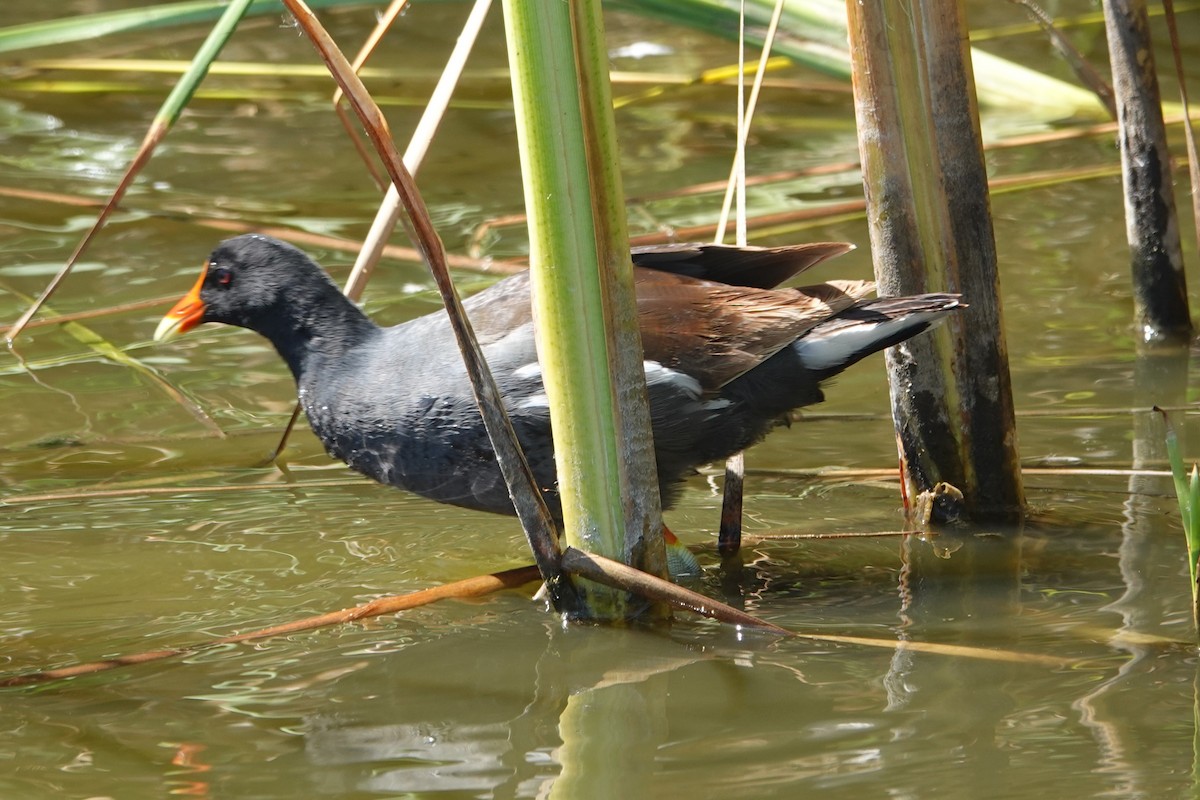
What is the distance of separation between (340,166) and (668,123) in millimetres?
1351

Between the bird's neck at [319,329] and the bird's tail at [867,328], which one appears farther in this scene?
the bird's neck at [319,329]

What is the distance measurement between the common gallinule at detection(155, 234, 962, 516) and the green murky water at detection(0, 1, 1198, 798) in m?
0.23

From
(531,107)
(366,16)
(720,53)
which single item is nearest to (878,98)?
(531,107)

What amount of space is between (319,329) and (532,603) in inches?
30.4

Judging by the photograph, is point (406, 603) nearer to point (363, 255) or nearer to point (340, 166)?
point (363, 255)

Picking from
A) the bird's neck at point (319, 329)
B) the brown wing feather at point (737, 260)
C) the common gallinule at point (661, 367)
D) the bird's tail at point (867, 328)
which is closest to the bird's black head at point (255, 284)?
the bird's neck at point (319, 329)

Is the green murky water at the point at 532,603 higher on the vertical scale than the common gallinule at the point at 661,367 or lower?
lower

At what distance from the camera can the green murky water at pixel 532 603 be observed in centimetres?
195

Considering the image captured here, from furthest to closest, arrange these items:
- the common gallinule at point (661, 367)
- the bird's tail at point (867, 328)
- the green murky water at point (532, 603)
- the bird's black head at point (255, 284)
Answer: the bird's black head at point (255, 284) → the common gallinule at point (661, 367) → the bird's tail at point (867, 328) → the green murky water at point (532, 603)

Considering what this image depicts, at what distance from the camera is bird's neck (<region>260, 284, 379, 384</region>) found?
296 cm

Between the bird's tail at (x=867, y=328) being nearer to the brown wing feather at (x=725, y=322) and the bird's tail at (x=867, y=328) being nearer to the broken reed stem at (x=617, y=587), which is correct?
the brown wing feather at (x=725, y=322)

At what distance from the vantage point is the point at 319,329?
301 centimetres

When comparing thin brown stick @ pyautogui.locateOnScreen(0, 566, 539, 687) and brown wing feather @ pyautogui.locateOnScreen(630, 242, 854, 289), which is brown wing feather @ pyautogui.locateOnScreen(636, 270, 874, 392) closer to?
brown wing feather @ pyautogui.locateOnScreen(630, 242, 854, 289)

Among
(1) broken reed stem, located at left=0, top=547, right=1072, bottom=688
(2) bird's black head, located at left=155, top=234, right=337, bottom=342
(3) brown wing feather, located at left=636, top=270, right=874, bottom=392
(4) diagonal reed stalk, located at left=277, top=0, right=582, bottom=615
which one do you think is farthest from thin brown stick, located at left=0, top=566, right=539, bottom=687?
(2) bird's black head, located at left=155, top=234, right=337, bottom=342
